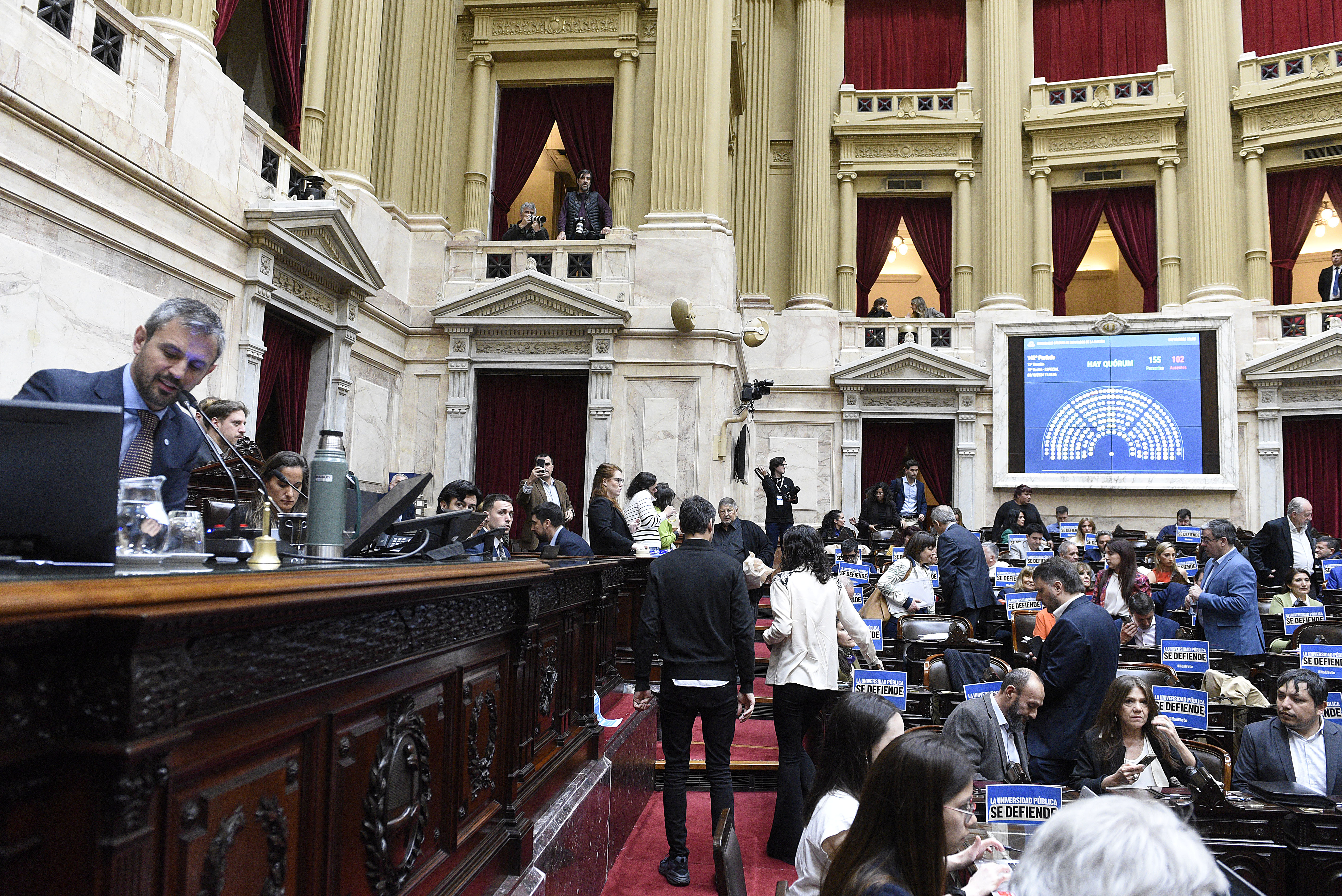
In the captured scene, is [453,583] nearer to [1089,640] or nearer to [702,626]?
[702,626]

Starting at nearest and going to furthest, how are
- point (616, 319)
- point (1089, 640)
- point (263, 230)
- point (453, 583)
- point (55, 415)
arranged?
1. point (55, 415)
2. point (453, 583)
3. point (1089, 640)
4. point (263, 230)
5. point (616, 319)

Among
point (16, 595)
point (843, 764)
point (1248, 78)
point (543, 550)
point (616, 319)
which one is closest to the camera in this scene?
point (16, 595)

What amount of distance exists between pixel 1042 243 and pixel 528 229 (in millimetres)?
9914

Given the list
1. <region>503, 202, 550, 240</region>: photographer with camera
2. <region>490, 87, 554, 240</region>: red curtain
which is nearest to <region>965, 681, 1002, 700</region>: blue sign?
<region>503, 202, 550, 240</region>: photographer with camera

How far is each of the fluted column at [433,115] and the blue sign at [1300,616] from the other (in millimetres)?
9170

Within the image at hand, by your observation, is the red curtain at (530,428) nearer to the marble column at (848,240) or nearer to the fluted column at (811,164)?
the fluted column at (811,164)

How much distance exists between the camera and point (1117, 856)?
4.21ft

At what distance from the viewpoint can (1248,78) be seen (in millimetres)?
14797

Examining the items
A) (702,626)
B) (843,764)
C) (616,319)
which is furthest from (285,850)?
(616,319)

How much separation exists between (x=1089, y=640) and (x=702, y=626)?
5.39 ft

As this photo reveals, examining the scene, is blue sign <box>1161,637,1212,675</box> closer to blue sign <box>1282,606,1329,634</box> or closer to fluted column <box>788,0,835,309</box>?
blue sign <box>1282,606,1329,634</box>

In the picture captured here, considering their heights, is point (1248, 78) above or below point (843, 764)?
above

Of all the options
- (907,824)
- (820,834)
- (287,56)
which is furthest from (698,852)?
(287,56)

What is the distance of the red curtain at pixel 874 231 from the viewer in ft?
53.2
